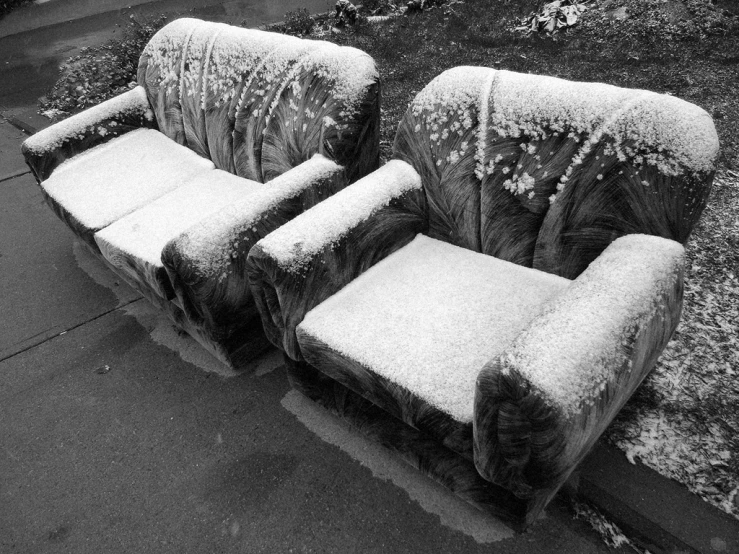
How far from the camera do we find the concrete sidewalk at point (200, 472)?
1754mm

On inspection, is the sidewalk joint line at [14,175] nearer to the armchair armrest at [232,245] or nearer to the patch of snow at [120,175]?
the patch of snow at [120,175]

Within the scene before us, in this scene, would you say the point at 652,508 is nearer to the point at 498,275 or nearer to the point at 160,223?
the point at 498,275

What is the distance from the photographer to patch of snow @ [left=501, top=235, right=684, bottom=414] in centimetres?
127

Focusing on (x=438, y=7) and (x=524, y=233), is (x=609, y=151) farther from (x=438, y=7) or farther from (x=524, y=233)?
(x=438, y=7)

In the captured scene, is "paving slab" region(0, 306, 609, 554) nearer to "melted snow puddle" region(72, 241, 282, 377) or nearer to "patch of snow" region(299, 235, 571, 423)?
"melted snow puddle" region(72, 241, 282, 377)

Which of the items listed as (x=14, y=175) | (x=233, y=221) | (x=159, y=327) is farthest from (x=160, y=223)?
(x=14, y=175)

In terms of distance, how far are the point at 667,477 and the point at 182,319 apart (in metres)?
2.06

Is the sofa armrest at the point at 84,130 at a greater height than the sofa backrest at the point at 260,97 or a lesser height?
lesser

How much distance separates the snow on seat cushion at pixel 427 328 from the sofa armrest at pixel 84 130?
226cm

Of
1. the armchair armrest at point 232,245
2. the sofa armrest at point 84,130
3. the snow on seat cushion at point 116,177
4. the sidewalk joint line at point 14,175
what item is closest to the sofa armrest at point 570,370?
the armchair armrest at point 232,245

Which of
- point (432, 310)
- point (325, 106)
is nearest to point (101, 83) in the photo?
point (325, 106)

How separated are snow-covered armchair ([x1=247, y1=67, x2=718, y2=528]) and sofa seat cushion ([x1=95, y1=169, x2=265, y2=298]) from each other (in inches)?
25.3

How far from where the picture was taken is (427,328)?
5.89 ft

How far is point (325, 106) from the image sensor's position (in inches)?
92.1
